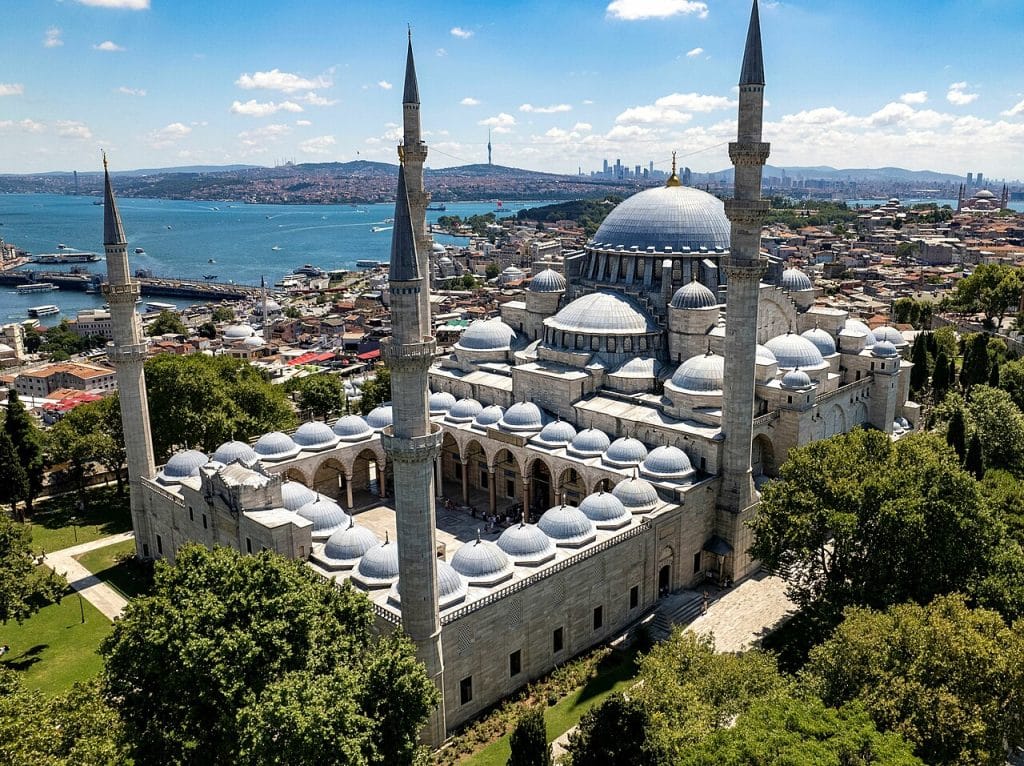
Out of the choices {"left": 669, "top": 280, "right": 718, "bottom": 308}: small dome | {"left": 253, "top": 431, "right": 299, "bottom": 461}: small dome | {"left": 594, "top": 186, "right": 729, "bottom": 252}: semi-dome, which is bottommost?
{"left": 253, "top": 431, "right": 299, "bottom": 461}: small dome

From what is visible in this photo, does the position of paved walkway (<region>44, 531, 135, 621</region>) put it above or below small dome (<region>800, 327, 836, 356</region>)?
below

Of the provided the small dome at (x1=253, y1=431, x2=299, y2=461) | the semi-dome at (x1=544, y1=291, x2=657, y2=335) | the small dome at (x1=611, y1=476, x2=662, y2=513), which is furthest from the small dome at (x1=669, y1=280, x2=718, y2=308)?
the small dome at (x1=253, y1=431, x2=299, y2=461)

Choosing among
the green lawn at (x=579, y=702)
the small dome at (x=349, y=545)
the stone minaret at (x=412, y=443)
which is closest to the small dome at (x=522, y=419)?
the small dome at (x=349, y=545)

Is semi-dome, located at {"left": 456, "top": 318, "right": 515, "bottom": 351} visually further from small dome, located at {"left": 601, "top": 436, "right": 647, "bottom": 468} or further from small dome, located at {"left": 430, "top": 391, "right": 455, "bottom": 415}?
small dome, located at {"left": 601, "top": 436, "right": 647, "bottom": 468}

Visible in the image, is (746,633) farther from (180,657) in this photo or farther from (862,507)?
(180,657)

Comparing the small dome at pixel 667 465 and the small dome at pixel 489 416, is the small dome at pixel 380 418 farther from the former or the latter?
the small dome at pixel 667 465

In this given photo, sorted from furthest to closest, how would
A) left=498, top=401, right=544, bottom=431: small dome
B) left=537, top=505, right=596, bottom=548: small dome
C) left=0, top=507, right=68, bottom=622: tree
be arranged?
left=498, top=401, right=544, bottom=431: small dome
left=537, top=505, right=596, bottom=548: small dome
left=0, top=507, right=68, bottom=622: tree

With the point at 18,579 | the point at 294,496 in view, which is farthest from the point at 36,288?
the point at 294,496

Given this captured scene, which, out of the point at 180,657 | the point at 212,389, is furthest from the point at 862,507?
the point at 212,389
